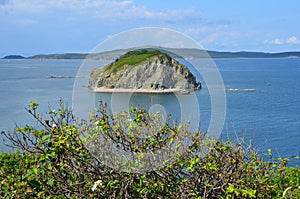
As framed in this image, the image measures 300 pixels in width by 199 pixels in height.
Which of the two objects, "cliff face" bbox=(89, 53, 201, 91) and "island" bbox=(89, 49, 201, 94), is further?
"cliff face" bbox=(89, 53, 201, 91)

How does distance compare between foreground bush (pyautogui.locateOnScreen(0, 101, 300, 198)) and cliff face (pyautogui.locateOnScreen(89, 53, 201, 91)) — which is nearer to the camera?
foreground bush (pyautogui.locateOnScreen(0, 101, 300, 198))

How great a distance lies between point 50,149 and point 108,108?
728 mm

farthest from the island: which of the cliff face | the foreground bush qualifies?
the foreground bush

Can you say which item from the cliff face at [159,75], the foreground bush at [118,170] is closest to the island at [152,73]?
the cliff face at [159,75]

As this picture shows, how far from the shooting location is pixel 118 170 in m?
3.52

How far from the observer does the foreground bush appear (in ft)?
11.3

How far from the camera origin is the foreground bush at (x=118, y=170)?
3439 millimetres

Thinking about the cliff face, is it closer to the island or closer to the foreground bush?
the island

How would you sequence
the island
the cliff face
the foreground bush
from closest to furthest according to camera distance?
the foreground bush, the island, the cliff face

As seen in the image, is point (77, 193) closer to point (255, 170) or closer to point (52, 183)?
point (52, 183)

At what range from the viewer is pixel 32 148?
3.52 m

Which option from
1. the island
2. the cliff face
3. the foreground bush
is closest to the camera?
the foreground bush

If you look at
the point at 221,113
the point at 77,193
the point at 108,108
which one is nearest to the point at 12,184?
the point at 77,193

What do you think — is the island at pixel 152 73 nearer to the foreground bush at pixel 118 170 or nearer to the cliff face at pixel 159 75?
the cliff face at pixel 159 75
